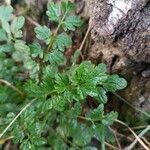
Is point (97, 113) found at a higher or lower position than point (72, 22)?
lower

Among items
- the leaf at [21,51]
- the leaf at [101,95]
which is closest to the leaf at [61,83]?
the leaf at [101,95]

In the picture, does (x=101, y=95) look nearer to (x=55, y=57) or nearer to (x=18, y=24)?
(x=55, y=57)

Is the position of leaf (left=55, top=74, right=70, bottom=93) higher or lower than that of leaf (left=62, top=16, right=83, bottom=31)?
lower

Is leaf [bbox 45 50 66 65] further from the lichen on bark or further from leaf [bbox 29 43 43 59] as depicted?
the lichen on bark

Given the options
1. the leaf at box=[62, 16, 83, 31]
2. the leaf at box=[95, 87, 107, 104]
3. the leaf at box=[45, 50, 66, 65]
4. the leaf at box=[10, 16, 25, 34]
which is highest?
the leaf at box=[62, 16, 83, 31]

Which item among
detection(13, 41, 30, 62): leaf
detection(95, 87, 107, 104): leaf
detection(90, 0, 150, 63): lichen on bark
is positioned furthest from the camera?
detection(13, 41, 30, 62): leaf

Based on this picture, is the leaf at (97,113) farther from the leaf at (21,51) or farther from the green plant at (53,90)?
the leaf at (21,51)

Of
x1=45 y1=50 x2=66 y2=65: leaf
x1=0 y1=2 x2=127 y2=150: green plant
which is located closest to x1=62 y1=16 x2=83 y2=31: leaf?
x1=0 y1=2 x2=127 y2=150: green plant

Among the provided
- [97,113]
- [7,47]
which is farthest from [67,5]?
[97,113]

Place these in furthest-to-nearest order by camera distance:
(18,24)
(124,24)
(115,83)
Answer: (18,24) < (115,83) < (124,24)
